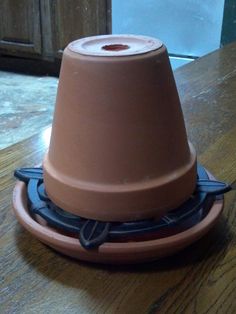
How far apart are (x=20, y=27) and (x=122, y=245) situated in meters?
2.99

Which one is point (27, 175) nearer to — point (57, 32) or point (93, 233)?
point (93, 233)

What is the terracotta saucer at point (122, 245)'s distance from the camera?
47cm

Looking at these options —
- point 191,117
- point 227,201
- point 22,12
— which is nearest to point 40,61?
point 22,12

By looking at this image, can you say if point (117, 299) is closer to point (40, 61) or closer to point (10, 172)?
point (10, 172)

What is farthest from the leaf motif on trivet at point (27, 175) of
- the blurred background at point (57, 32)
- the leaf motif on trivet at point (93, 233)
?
the blurred background at point (57, 32)

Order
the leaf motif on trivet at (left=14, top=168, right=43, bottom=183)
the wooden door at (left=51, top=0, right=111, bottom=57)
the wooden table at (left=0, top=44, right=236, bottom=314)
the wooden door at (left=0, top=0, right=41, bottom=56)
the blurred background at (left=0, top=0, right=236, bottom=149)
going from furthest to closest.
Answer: the wooden door at (left=0, top=0, right=41, bottom=56)
the wooden door at (left=51, top=0, right=111, bottom=57)
the blurred background at (left=0, top=0, right=236, bottom=149)
the leaf motif on trivet at (left=14, top=168, right=43, bottom=183)
the wooden table at (left=0, top=44, right=236, bottom=314)

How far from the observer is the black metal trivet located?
47cm

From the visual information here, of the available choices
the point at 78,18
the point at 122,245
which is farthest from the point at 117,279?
the point at 78,18

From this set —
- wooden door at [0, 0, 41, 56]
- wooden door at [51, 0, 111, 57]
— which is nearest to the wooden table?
wooden door at [51, 0, 111, 57]

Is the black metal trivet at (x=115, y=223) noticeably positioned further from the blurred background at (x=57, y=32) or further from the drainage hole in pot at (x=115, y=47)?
the blurred background at (x=57, y=32)

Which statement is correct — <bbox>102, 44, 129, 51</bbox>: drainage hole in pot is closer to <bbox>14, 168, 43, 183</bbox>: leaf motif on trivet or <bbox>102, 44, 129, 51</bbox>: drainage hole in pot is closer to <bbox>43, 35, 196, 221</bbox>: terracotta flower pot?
<bbox>43, 35, 196, 221</bbox>: terracotta flower pot

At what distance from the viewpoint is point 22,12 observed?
3.14 meters

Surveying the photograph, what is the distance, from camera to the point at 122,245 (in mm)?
467

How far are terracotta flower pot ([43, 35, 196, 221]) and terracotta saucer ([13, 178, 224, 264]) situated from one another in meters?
0.03
